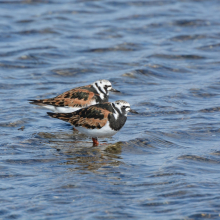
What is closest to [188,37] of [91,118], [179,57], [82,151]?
[179,57]

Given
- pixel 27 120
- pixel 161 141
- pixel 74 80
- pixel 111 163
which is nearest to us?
pixel 111 163

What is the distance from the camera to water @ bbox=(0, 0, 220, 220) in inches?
235

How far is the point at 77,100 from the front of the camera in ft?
31.5

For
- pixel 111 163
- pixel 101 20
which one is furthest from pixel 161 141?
pixel 101 20

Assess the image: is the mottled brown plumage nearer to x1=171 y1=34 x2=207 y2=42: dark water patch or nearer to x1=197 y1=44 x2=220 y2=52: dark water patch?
x1=197 y1=44 x2=220 y2=52: dark water patch

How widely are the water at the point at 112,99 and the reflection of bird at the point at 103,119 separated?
34 centimetres

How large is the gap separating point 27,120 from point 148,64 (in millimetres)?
5507

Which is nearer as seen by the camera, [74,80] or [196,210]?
[196,210]

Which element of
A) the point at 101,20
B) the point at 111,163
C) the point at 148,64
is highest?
the point at 101,20

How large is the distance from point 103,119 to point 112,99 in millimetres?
3313

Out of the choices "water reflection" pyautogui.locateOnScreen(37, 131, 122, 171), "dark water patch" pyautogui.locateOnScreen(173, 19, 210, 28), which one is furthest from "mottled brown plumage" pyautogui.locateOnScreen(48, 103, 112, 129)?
"dark water patch" pyautogui.locateOnScreen(173, 19, 210, 28)

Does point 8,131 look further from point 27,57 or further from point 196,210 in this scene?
point 27,57

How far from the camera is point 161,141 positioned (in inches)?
335

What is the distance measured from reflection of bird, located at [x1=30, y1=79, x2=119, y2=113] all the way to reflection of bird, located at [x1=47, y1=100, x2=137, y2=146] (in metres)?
0.97
